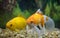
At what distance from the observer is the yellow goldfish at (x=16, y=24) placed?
1.49 metres

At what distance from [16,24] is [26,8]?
189mm

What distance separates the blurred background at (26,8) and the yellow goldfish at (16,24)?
0.14 feet

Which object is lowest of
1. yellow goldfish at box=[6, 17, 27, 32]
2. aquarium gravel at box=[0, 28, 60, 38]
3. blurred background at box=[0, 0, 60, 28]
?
aquarium gravel at box=[0, 28, 60, 38]

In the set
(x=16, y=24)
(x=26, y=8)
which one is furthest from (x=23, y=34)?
(x=26, y=8)

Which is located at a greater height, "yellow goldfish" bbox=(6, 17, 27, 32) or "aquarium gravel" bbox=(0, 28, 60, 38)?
"yellow goldfish" bbox=(6, 17, 27, 32)

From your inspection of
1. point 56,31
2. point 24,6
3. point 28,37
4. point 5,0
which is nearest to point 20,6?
point 24,6

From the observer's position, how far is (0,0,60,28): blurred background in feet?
5.00

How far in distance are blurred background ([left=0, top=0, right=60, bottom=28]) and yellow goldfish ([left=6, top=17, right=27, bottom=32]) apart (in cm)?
4

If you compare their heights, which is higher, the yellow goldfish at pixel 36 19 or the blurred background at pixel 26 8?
the blurred background at pixel 26 8

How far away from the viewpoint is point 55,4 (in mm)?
1579

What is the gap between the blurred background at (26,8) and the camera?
5.00ft

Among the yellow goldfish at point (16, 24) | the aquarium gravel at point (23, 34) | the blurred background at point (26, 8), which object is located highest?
the blurred background at point (26, 8)

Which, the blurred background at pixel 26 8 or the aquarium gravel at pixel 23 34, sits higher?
the blurred background at pixel 26 8

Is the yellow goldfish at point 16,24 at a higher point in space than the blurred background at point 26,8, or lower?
lower
